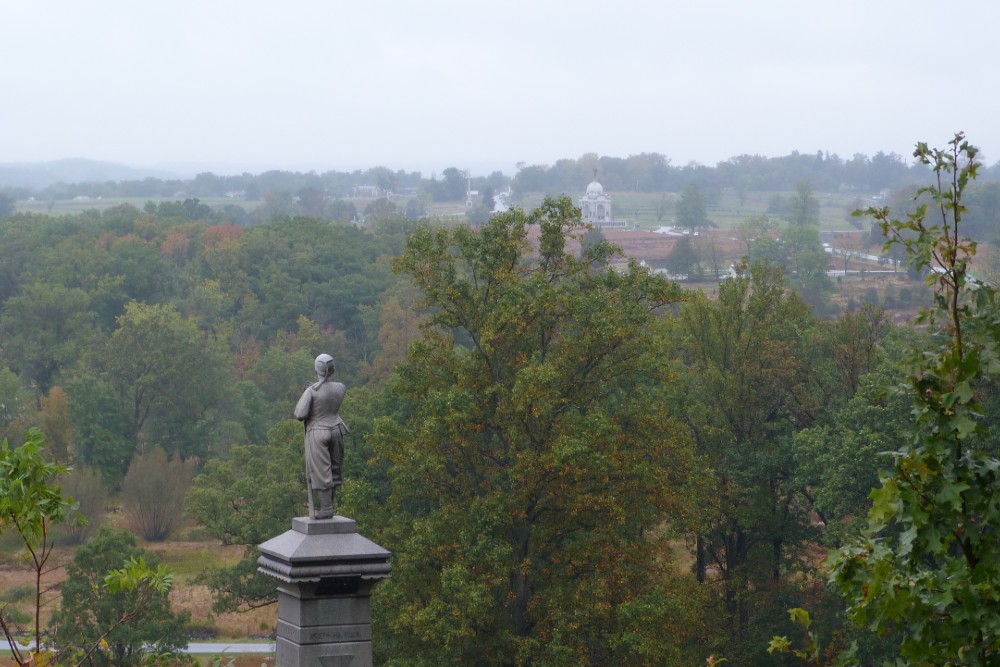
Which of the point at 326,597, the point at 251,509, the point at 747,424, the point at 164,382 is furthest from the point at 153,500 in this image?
the point at 326,597

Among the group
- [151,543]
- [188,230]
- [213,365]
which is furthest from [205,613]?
[188,230]

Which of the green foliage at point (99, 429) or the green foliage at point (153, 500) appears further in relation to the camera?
the green foliage at point (99, 429)

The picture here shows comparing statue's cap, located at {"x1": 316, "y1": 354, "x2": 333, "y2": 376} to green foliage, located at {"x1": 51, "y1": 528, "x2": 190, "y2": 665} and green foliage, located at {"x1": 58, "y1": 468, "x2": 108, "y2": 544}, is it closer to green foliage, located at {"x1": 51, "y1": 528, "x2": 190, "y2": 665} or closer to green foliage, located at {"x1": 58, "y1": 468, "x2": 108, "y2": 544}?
green foliage, located at {"x1": 51, "y1": 528, "x2": 190, "y2": 665}

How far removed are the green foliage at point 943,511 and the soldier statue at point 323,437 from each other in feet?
19.7

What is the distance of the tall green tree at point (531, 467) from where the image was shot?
89.6 ft

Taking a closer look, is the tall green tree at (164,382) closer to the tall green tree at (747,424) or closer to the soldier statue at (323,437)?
the tall green tree at (747,424)

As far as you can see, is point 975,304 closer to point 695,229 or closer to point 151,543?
point 151,543

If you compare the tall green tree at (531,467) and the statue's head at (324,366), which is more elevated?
the statue's head at (324,366)

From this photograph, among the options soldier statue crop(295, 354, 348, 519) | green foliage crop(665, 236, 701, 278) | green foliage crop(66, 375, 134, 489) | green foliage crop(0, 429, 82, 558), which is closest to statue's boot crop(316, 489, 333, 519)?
soldier statue crop(295, 354, 348, 519)

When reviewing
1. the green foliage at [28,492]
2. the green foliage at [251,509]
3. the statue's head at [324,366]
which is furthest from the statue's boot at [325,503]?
the green foliage at [251,509]

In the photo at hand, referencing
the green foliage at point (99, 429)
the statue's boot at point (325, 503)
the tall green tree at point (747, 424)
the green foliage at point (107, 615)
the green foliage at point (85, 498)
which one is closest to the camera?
the statue's boot at point (325, 503)

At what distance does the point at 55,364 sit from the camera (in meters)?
78.4

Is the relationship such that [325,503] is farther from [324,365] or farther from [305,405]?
[324,365]

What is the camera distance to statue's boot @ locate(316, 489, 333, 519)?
13438 millimetres
